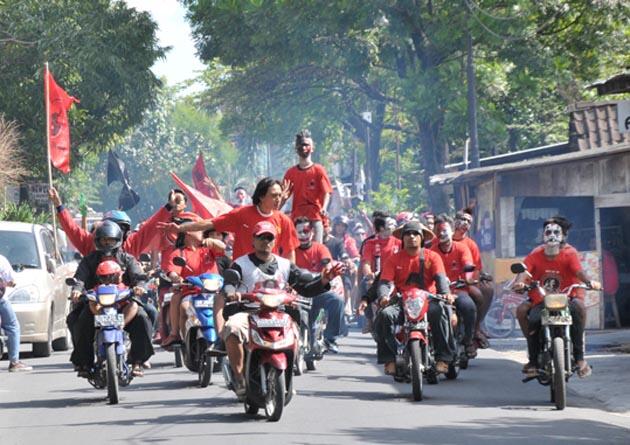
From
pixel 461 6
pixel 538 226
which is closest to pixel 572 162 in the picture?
pixel 538 226

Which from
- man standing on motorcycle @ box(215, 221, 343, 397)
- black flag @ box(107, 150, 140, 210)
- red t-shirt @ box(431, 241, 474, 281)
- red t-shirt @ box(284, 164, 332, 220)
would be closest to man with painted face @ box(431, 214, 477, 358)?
red t-shirt @ box(431, 241, 474, 281)

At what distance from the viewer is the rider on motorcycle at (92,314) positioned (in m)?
14.4

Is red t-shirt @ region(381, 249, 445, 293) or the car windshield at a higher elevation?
the car windshield

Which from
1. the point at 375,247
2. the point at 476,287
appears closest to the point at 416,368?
the point at 476,287

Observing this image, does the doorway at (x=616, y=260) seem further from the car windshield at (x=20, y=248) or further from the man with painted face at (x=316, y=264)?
the car windshield at (x=20, y=248)

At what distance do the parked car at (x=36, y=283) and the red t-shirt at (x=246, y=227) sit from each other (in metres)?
6.94

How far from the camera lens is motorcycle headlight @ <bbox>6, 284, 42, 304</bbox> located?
20983 mm

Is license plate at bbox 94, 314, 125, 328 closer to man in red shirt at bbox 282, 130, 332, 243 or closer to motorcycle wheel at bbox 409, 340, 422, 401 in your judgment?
motorcycle wheel at bbox 409, 340, 422, 401

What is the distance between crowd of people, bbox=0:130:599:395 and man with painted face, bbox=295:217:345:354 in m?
0.01

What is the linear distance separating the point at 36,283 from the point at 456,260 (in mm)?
6111

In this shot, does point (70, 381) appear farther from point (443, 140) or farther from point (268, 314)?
point (443, 140)

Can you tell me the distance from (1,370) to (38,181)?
852 inches

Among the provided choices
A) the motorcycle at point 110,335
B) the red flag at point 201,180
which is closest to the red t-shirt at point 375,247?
the motorcycle at point 110,335

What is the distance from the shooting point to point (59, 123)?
30000 millimetres
